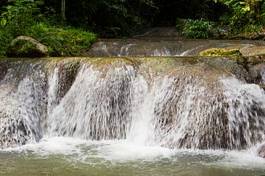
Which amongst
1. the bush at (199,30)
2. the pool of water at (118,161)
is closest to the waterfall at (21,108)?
the pool of water at (118,161)

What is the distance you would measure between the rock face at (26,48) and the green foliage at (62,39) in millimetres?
610

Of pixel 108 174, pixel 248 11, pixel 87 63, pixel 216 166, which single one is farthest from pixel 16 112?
pixel 248 11

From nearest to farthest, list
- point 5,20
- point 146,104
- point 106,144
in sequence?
point 106,144 → point 146,104 → point 5,20

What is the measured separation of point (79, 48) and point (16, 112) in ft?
15.5

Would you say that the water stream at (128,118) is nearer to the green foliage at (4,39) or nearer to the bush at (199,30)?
the green foliage at (4,39)

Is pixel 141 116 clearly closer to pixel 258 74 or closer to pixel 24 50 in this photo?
pixel 258 74

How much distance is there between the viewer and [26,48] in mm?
11820

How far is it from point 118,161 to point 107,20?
1282 cm

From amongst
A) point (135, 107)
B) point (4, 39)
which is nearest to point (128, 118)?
point (135, 107)

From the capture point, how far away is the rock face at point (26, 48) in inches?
466

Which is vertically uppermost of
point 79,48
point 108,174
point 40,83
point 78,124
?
point 79,48

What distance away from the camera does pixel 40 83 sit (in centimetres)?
1074

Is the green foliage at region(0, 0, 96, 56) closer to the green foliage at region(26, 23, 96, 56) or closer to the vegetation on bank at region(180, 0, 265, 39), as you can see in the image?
the green foliage at region(26, 23, 96, 56)

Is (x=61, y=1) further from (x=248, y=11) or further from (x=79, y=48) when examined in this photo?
(x=248, y=11)
